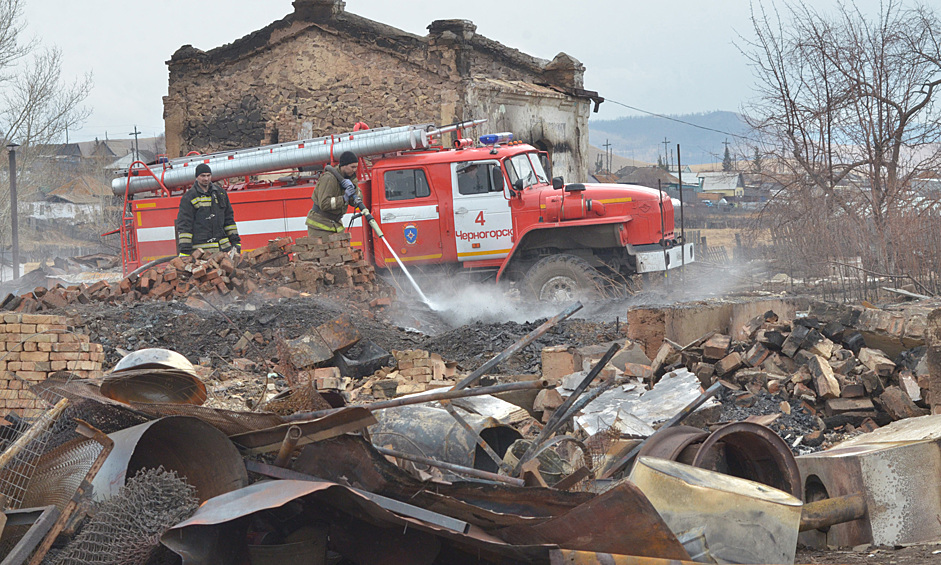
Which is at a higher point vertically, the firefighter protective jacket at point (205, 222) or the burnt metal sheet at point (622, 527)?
the firefighter protective jacket at point (205, 222)

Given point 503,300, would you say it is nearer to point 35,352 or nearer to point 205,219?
point 205,219

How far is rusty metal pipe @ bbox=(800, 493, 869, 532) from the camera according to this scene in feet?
13.5

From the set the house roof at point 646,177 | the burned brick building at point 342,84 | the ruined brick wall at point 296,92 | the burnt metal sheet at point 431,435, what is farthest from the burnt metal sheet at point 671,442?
the house roof at point 646,177

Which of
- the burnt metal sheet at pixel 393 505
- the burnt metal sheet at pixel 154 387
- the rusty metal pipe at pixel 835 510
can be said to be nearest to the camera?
the burnt metal sheet at pixel 393 505

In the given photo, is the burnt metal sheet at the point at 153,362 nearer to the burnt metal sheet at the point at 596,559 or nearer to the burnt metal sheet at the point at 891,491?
the burnt metal sheet at the point at 596,559

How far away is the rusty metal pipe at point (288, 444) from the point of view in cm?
353

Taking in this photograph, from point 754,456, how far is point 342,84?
1705cm

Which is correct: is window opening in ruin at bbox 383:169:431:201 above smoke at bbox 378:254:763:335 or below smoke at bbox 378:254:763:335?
above

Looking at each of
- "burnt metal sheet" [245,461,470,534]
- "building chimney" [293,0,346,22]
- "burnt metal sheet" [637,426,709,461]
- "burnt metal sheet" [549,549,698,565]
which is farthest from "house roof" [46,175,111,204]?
"burnt metal sheet" [549,549,698,565]

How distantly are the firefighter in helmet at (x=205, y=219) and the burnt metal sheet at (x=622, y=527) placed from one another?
9.01m

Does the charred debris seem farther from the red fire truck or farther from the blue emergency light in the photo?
the blue emergency light

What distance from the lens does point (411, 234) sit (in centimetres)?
1211

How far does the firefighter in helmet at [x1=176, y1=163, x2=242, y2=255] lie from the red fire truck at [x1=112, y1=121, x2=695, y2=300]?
1.24 meters

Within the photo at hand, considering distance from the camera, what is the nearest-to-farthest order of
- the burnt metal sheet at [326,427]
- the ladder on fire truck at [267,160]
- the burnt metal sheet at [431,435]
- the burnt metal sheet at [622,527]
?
the burnt metal sheet at [622,527]
the burnt metal sheet at [326,427]
the burnt metal sheet at [431,435]
the ladder on fire truck at [267,160]
